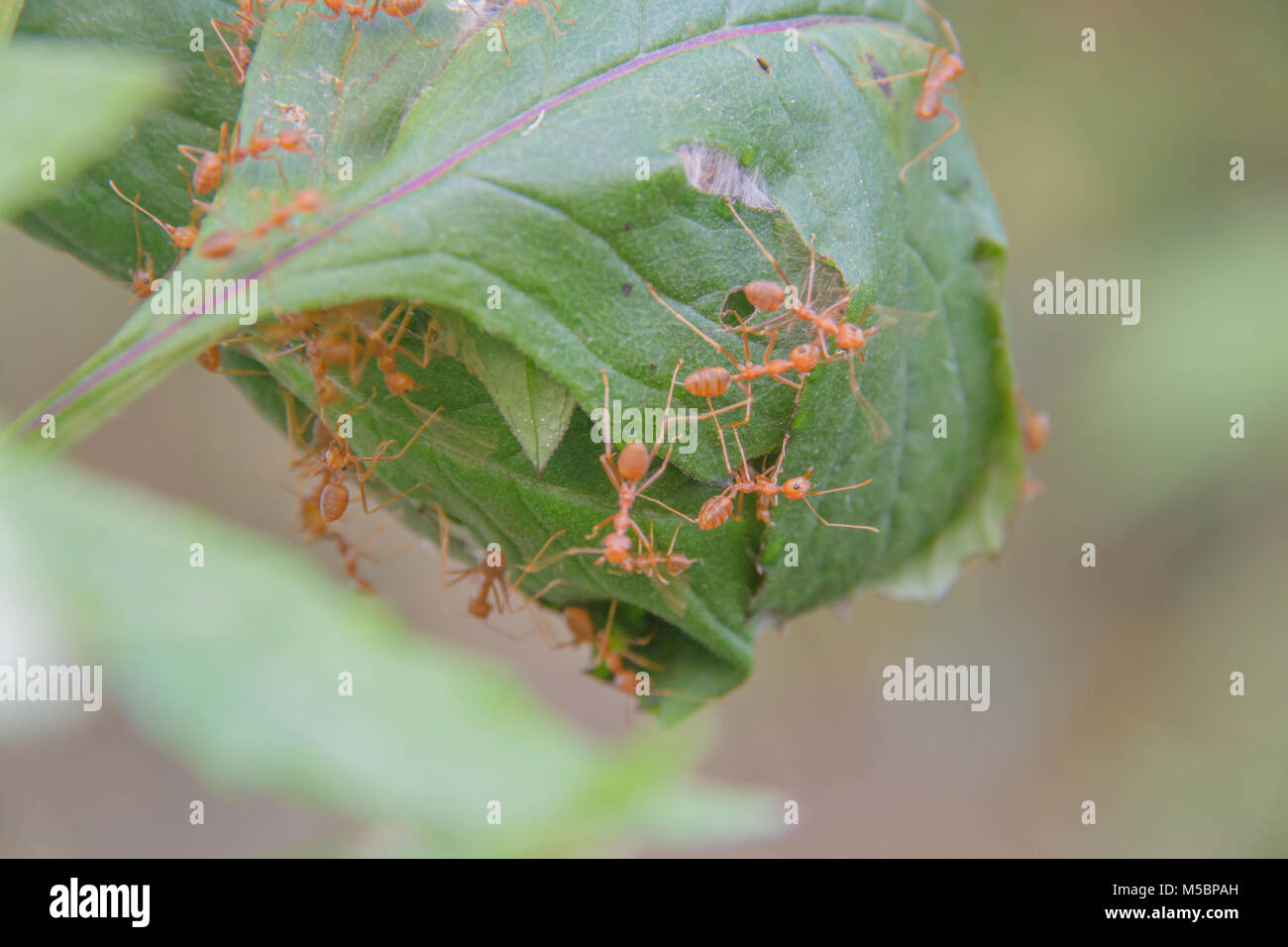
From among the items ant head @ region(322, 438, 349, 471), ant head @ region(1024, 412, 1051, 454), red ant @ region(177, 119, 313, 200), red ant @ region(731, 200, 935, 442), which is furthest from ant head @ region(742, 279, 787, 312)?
ant head @ region(1024, 412, 1051, 454)

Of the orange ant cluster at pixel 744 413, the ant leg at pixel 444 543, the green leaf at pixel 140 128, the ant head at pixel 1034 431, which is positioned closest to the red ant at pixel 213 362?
the green leaf at pixel 140 128

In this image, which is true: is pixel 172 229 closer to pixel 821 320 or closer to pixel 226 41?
pixel 226 41

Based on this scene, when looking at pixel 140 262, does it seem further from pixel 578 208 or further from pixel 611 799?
pixel 611 799

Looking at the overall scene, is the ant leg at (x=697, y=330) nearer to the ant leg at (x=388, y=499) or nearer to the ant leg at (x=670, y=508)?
the ant leg at (x=670, y=508)

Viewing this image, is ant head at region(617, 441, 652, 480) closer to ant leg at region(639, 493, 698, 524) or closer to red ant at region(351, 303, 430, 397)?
ant leg at region(639, 493, 698, 524)

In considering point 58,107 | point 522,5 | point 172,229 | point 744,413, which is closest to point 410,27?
point 522,5

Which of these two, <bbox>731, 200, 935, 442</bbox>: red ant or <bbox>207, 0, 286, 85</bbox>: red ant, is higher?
<bbox>207, 0, 286, 85</bbox>: red ant
